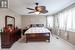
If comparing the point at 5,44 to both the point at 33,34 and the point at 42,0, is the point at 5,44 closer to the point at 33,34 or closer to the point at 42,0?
the point at 33,34

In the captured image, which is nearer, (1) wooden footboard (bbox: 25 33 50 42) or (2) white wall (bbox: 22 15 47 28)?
(1) wooden footboard (bbox: 25 33 50 42)

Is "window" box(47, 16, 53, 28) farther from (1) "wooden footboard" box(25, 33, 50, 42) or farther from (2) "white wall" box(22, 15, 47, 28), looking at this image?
(1) "wooden footboard" box(25, 33, 50, 42)

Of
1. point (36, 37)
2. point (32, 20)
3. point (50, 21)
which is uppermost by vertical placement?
point (32, 20)

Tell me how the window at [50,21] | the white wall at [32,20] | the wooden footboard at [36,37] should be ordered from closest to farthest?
the wooden footboard at [36,37], the window at [50,21], the white wall at [32,20]

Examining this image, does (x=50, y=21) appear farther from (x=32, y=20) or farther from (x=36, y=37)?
(x=36, y=37)

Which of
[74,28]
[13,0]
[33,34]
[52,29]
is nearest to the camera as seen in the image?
[13,0]

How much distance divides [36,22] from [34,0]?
314 inches

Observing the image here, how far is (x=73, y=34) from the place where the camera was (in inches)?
249

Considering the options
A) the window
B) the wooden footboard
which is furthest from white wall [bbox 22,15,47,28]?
the wooden footboard

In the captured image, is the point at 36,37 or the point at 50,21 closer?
the point at 36,37

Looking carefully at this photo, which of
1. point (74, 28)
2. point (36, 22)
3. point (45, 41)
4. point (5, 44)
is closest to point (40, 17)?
point (36, 22)

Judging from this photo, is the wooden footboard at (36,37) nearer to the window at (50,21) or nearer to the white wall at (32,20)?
the window at (50,21)

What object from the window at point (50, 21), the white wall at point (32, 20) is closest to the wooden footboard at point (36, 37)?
the window at point (50, 21)

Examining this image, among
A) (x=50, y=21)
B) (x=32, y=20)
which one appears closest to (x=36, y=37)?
(x=50, y=21)
